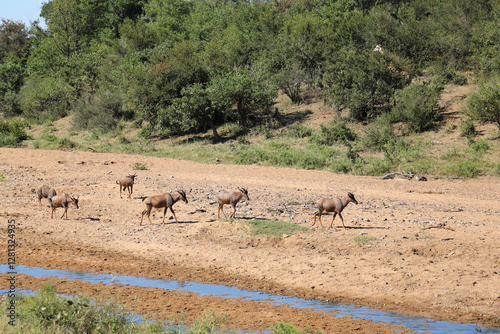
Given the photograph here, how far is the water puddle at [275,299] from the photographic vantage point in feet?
28.1

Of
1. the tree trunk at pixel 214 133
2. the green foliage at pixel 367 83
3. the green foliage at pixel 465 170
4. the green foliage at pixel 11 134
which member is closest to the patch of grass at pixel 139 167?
the tree trunk at pixel 214 133

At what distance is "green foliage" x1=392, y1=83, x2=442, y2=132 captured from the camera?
2914cm

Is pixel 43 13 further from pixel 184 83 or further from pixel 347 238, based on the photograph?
pixel 347 238

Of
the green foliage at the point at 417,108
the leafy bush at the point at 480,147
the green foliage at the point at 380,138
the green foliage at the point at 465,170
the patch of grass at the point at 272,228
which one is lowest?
the patch of grass at the point at 272,228

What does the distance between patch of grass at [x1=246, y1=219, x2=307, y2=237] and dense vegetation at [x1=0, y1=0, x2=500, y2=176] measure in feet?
35.9

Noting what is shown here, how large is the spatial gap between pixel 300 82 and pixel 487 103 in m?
15.5

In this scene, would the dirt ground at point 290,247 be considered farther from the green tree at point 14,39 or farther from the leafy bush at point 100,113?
the green tree at point 14,39

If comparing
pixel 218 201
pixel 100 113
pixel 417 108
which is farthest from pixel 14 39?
pixel 218 201

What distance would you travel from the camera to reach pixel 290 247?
1261 centimetres

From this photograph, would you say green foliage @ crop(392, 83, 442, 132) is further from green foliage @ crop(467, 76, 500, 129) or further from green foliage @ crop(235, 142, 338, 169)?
green foliage @ crop(235, 142, 338, 169)

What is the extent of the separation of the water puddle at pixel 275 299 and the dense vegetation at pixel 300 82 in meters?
14.8

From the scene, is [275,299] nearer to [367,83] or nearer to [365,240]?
[365,240]

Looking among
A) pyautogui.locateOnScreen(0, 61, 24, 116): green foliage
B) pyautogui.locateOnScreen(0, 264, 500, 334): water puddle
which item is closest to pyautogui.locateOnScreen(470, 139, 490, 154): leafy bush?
pyautogui.locateOnScreen(0, 264, 500, 334): water puddle

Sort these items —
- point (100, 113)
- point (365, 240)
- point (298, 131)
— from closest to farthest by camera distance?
point (365, 240) < point (298, 131) < point (100, 113)
